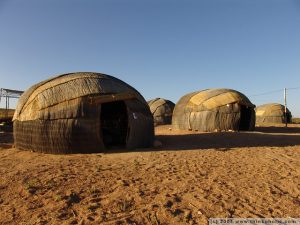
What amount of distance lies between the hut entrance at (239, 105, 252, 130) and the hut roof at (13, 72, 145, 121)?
11.3 metres

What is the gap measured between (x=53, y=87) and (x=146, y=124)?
13.8 ft

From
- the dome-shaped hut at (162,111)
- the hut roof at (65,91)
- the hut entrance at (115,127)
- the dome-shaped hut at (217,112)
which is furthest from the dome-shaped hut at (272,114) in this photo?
the hut roof at (65,91)

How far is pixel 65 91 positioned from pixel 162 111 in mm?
24197

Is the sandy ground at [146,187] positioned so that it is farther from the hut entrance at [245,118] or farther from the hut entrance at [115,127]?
the hut entrance at [245,118]

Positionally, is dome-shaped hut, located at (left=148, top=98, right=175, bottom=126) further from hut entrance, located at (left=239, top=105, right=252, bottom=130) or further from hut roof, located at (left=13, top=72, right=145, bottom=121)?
hut roof, located at (left=13, top=72, right=145, bottom=121)

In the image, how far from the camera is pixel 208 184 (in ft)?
24.8

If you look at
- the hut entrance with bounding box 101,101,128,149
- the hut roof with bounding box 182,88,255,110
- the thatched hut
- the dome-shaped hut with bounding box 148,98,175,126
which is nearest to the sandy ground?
the thatched hut

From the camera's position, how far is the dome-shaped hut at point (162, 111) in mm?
35688

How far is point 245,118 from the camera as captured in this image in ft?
74.9

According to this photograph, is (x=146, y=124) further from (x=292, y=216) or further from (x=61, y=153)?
(x=292, y=216)

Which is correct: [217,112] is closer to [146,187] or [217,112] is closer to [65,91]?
[65,91]

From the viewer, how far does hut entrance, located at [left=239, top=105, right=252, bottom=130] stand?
22500mm

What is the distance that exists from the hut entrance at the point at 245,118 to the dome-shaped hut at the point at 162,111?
13491 mm

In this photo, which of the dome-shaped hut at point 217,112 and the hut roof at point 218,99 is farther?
the hut roof at point 218,99
